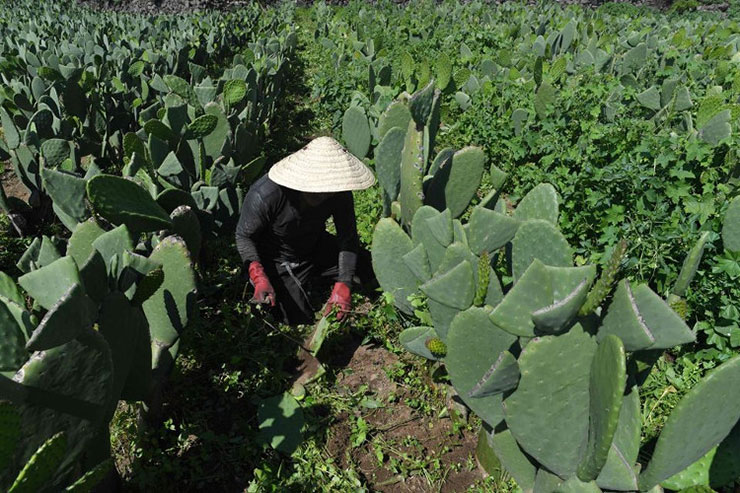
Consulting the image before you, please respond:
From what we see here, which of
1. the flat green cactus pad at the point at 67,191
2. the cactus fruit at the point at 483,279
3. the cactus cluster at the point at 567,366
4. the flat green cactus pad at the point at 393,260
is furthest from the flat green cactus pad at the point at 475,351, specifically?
the flat green cactus pad at the point at 67,191

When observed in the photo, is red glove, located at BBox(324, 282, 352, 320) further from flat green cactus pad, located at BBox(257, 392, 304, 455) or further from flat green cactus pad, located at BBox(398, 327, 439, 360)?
flat green cactus pad, located at BBox(398, 327, 439, 360)

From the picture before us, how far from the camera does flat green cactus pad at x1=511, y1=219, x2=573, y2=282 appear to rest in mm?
1606

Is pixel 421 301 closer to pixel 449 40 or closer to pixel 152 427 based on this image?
pixel 152 427

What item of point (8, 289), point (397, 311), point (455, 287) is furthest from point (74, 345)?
point (397, 311)

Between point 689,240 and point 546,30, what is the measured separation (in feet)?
26.8

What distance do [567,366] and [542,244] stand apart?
40 centimetres

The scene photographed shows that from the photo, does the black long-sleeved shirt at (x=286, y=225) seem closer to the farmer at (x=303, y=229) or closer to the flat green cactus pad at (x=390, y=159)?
the farmer at (x=303, y=229)

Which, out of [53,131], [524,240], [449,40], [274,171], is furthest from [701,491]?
[449,40]

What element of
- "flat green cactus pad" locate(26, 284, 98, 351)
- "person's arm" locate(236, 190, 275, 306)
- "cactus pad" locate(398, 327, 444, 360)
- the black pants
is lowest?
the black pants

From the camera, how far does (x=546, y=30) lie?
9789 mm

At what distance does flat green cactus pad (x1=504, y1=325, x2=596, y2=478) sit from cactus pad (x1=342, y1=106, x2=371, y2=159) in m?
2.35

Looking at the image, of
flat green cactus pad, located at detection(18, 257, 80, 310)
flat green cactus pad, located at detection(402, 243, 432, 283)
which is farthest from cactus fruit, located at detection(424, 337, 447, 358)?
flat green cactus pad, located at detection(18, 257, 80, 310)

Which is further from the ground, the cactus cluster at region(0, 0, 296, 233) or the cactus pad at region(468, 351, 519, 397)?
the cactus pad at region(468, 351, 519, 397)

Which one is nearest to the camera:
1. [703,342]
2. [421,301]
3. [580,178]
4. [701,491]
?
[701,491]
